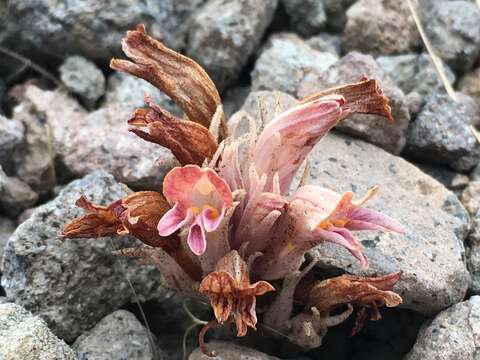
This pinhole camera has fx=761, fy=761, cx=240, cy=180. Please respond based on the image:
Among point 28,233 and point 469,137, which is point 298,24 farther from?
point 28,233

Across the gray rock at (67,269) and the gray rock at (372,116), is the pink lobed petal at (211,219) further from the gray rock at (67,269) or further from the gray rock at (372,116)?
the gray rock at (372,116)

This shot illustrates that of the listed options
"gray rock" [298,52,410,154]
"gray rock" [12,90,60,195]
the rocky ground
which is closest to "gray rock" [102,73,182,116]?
the rocky ground

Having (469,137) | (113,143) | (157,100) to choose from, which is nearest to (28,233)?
(113,143)

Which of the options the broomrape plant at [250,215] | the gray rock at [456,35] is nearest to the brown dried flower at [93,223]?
the broomrape plant at [250,215]

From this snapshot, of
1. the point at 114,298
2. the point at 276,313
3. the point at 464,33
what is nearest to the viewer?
the point at 276,313

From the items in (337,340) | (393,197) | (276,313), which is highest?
(393,197)

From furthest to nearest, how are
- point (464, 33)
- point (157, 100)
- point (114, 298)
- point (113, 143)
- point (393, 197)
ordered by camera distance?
point (464, 33) < point (157, 100) < point (113, 143) < point (393, 197) < point (114, 298)

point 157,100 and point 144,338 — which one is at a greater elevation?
point 157,100
